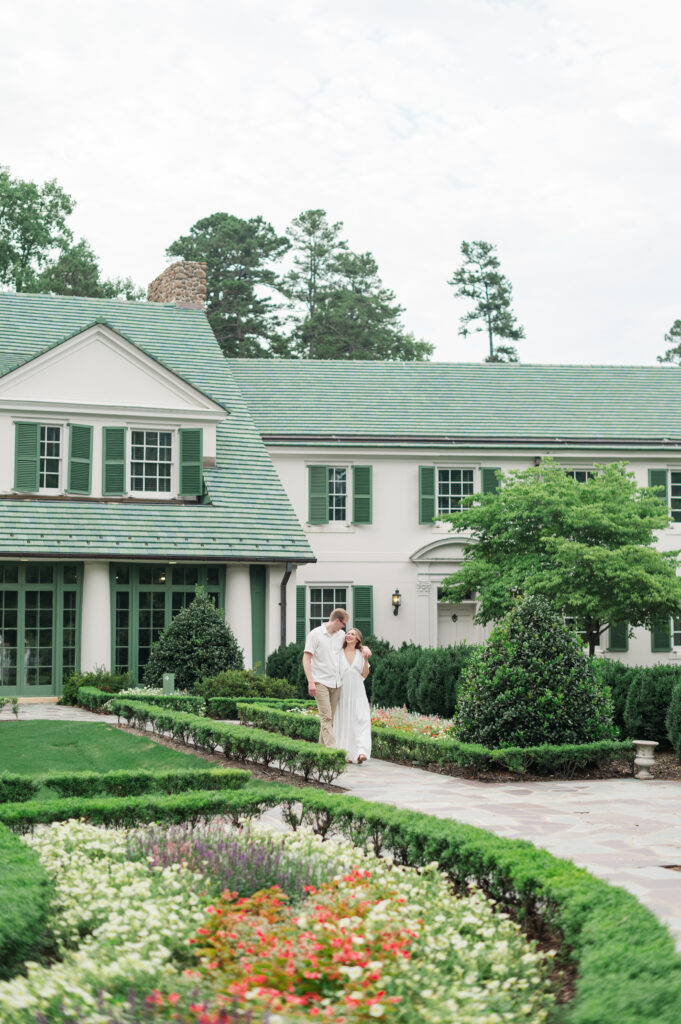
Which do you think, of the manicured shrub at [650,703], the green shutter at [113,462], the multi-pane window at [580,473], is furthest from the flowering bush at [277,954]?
the multi-pane window at [580,473]

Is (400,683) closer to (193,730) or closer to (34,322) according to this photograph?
(193,730)

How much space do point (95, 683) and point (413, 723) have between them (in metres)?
8.00

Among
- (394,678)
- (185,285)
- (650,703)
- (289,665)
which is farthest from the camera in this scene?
(185,285)

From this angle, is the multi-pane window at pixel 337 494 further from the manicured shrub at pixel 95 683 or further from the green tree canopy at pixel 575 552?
the manicured shrub at pixel 95 683

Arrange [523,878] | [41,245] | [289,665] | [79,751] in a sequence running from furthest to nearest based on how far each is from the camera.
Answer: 1. [41,245]
2. [289,665]
3. [79,751]
4. [523,878]

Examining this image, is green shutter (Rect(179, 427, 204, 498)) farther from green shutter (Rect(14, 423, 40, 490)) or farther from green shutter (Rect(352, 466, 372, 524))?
green shutter (Rect(352, 466, 372, 524))

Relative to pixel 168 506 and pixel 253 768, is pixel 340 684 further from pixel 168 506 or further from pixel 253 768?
pixel 168 506

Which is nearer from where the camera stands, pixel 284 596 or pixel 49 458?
pixel 49 458

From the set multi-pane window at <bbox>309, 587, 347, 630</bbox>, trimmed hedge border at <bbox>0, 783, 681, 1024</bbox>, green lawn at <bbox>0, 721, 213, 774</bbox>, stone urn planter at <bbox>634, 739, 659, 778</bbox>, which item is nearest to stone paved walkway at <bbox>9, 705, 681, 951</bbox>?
stone urn planter at <bbox>634, 739, 659, 778</bbox>

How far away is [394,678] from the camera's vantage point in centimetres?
1897

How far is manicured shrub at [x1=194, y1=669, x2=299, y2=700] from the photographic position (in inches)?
715

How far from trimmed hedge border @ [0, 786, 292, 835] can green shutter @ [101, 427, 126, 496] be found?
588 inches

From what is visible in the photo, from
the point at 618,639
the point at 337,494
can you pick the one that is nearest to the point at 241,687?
the point at 337,494

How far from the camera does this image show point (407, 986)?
447 cm
